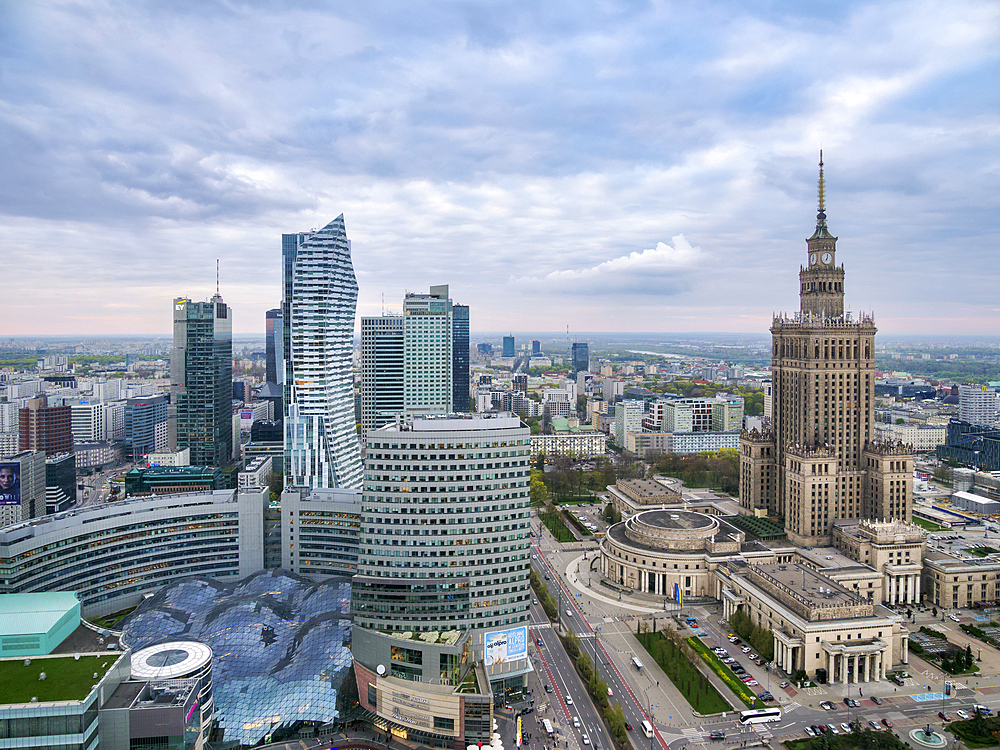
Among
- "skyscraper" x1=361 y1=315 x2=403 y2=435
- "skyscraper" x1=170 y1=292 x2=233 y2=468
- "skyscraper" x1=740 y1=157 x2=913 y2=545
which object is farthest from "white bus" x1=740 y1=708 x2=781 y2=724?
"skyscraper" x1=170 y1=292 x2=233 y2=468

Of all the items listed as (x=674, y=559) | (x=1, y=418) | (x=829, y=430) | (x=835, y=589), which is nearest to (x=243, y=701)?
(x=674, y=559)

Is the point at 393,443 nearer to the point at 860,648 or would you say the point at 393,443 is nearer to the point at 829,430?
the point at 860,648

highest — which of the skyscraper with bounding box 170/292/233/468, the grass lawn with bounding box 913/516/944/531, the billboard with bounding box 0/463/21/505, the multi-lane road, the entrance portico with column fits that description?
the skyscraper with bounding box 170/292/233/468

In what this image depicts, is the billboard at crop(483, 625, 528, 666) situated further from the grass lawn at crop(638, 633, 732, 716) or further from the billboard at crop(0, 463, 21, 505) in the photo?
the billboard at crop(0, 463, 21, 505)

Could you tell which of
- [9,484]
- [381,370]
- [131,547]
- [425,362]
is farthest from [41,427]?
[131,547]

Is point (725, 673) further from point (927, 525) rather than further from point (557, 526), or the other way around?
point (927, 525)

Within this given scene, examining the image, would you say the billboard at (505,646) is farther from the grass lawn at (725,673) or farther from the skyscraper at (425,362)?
the skyscraper at (425,362)
